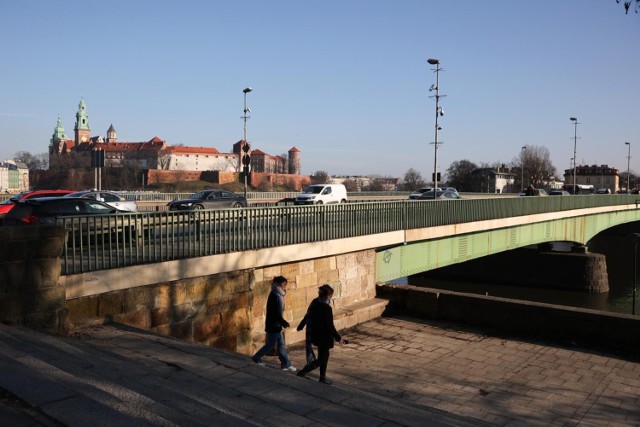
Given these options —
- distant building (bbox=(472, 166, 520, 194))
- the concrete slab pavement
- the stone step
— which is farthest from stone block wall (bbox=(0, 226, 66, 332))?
distant building (bbox=(472, 166, 520, 194))

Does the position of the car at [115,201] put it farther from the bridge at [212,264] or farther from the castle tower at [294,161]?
the castle tower at [294,161]

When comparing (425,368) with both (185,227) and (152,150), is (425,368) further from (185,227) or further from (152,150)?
(152,150)

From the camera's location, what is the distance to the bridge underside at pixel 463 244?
17.1 metres

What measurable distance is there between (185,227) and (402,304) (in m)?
7.85

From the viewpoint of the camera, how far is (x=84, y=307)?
8203mm

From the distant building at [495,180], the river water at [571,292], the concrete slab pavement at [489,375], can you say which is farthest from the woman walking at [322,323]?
the distant building at [495,180]

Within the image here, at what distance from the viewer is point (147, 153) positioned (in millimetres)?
153125

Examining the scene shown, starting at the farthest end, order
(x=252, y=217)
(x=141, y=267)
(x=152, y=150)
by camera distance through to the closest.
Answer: (x=152, y=150)
(x=252, y=217)
(x=141, y=267)

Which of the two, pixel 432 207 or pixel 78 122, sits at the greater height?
pixel 78 122

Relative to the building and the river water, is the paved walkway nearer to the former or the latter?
the river water

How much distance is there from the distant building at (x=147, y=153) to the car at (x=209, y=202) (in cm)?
11964

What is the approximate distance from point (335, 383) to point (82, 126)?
178058 mm

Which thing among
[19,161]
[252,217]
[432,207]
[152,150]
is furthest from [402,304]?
[19,161]

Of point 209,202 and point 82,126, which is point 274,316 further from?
point 82,126
